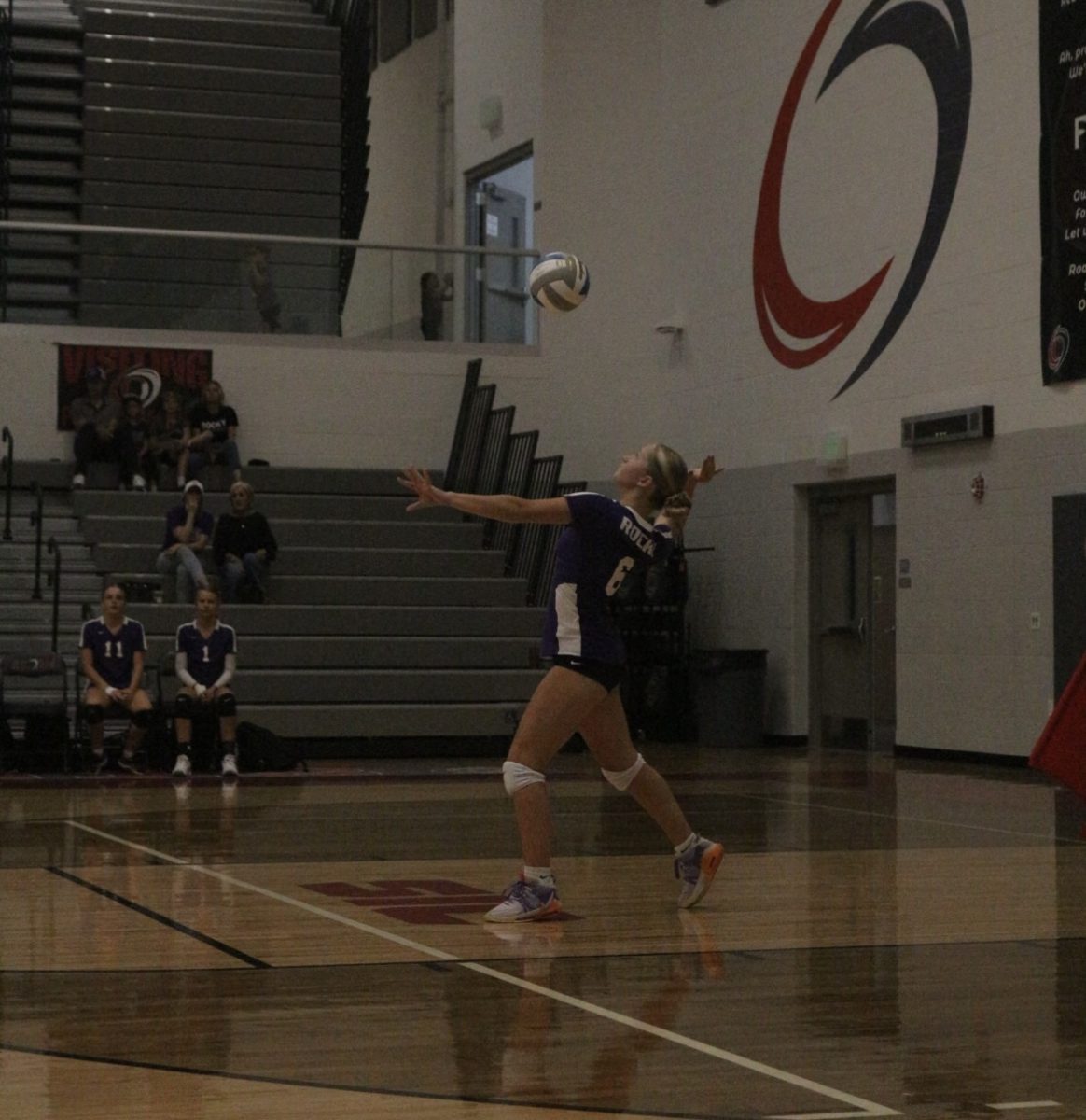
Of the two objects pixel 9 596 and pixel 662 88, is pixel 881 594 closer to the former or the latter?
pixel 662 88

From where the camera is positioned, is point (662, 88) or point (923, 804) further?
point (662, 88)

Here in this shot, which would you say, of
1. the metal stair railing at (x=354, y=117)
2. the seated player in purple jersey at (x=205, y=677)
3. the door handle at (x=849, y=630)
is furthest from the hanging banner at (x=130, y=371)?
the door handle at (x=849, y=630)

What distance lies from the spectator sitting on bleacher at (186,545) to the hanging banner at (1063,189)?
8078 millimetres

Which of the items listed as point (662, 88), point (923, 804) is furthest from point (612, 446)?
point (923, 804)

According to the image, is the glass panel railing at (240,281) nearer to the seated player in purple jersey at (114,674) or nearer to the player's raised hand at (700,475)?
the seated player in purple jersey at (114,674)

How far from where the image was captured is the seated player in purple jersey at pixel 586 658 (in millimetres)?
7617

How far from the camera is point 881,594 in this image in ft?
62.5

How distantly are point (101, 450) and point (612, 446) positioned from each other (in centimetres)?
587

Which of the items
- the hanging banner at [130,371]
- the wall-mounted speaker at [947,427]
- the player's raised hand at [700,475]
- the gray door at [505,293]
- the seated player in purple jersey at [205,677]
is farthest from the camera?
the gray door at [505,293]

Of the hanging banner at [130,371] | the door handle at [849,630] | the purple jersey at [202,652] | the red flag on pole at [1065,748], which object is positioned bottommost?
the red flag on pole at [1065,748]

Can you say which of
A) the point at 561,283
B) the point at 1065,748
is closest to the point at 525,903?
the point at 1065,748

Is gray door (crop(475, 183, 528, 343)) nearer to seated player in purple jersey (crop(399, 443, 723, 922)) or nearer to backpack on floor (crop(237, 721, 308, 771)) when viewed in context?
backpack on floor (crop(237, 721, 308, 771))

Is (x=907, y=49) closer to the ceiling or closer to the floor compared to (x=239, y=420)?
closer to the ceiling

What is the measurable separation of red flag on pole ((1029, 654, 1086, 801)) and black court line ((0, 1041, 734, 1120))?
6.43m
